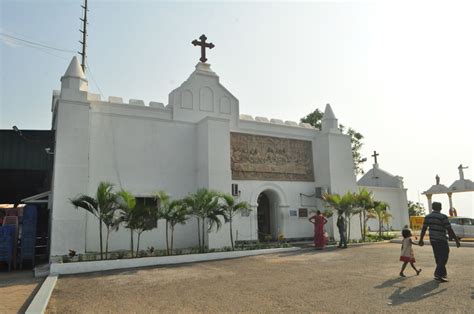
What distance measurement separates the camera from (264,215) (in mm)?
17391

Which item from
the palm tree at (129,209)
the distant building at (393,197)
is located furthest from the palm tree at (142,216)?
the distant building at (393,197)

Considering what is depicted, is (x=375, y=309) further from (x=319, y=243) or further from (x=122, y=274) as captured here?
(x=319, y=243)

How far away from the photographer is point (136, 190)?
45.5 ft

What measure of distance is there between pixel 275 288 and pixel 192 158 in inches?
346

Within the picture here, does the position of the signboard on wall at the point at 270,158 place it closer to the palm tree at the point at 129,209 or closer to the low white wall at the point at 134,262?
the low white wall at the point at 134,262

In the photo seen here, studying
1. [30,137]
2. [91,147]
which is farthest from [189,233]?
[30,137]

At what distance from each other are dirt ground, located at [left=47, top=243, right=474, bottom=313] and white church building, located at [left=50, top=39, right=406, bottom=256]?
3.77 metres

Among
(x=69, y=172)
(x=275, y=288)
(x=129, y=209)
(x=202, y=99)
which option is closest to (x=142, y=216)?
(x=129, y=209)

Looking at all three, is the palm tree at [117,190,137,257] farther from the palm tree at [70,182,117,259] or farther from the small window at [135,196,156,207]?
the small window at [135,196,156,207]

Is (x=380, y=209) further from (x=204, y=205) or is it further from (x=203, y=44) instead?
(x=203, y=44)

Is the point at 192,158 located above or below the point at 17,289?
above

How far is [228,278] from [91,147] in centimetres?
752

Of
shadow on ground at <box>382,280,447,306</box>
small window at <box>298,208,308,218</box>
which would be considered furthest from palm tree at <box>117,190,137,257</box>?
small window at <box>298,208,308,218</box>

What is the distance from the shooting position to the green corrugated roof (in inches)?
599
